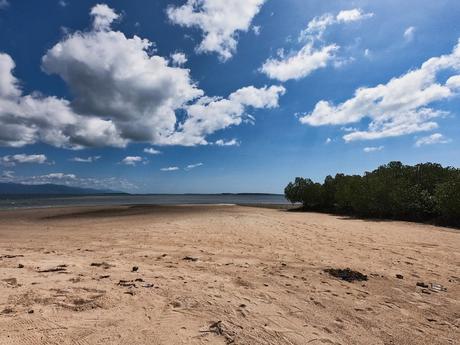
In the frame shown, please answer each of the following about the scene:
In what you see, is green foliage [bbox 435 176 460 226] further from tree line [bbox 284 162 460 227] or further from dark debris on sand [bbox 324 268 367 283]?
dark debris on sand [bbox 324 268 367 283]

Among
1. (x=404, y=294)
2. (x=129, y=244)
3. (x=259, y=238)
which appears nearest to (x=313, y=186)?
(x=259, y=238)

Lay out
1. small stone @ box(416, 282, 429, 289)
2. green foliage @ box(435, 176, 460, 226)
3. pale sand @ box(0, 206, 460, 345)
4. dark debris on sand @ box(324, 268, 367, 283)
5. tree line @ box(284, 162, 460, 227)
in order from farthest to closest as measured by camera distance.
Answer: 1. tree line @ box(284, 162, 460, 227)
2. green foliage @ box(435, 176, 460, 226)
3. dark debris on sand @ box(324, 268, 367, 283)
4. small stone @ box(416, 282, 429, 289)
5. pale sand @ box(0, 206, 460, 345)

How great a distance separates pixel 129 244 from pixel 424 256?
9939 millimetres

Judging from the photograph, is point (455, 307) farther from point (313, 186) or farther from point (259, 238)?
point (313, 186)

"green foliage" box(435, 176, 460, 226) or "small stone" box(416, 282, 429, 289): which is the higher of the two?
"green foliage" box(435, 176, 460, 226)

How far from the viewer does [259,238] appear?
1319 cm

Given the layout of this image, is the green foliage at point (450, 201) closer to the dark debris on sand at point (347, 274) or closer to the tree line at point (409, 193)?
the tree line at point (409, 193)

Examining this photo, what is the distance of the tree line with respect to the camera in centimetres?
2045

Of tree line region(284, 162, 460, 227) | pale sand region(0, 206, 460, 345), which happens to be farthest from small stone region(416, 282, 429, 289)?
tree line region(284, 162, 460, 227)

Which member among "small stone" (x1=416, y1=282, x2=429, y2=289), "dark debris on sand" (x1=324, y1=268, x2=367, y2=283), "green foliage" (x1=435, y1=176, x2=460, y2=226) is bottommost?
"small stone" (x1=416, y1=282, x2=429, y2=289)

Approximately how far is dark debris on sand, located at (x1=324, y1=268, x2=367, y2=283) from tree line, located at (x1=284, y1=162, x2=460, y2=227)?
53.4 feet

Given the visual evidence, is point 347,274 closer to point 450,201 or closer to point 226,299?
point 226,299

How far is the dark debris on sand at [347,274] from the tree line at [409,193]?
16.3 meters

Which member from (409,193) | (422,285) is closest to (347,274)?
(422,285)
